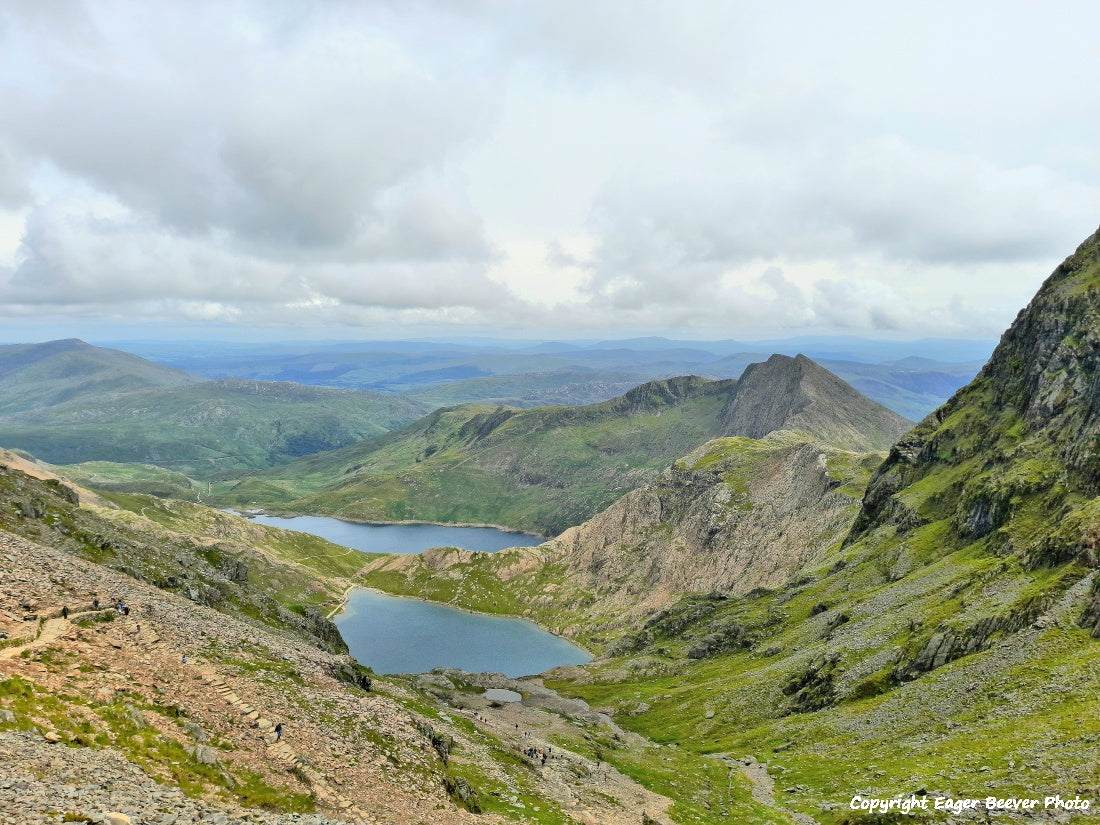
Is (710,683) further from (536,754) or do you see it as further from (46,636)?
(46,636)

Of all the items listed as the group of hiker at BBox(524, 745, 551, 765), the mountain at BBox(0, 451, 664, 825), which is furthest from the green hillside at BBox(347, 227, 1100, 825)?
the mountain at BBox(0, 451, 664, 825)

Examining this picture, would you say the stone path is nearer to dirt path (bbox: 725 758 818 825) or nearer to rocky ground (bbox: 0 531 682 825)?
rocky ground (bbox: 0 531 682 825)

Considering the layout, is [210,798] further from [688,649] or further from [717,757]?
[688,649]

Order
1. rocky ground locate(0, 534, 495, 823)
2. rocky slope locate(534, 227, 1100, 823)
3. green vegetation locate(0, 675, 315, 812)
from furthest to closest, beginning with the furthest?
rocky slope locate(534, 227, 1100, 823)
green vegetation locate(0, 675, 315, 812)
rocky ground locate(0, 534, 495, 823)

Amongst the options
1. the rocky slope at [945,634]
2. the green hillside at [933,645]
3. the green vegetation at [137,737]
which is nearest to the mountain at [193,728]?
the green vegetation at [137,737]

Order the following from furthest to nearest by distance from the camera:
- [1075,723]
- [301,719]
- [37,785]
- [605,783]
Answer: [605,783] → [1075,723] → [301,719] → [37,785]

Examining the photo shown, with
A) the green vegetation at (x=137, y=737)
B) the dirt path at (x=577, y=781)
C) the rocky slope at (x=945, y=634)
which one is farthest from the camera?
the dirt path at (x=577, y=781)

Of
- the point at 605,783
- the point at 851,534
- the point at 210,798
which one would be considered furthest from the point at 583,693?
the point at 210,798

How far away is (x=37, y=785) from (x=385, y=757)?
24.8 m

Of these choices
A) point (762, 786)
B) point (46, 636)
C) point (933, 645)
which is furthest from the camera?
point (933, 645)

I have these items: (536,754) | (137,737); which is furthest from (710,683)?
(137,737)

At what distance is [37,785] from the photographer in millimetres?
21922

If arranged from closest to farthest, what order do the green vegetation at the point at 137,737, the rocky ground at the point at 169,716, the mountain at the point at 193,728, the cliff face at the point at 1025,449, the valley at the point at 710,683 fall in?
the rocky ground at the point at 169,716 < the mountain at the point at 193,728 < the green vegetation at the point at 137,737 < the valley at the point at 710,683 < the cliff face at the point at 1025,449

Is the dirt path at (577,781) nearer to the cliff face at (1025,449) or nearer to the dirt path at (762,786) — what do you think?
the dirt path at (762,786)
